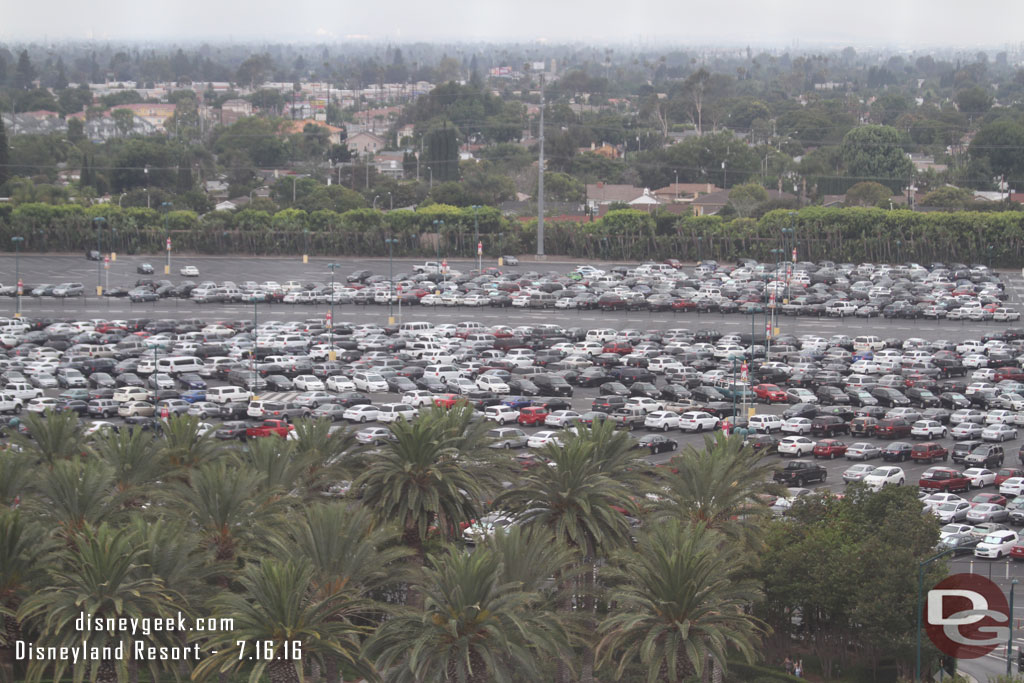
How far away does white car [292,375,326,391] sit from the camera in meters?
46.0

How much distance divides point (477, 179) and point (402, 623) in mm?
91457

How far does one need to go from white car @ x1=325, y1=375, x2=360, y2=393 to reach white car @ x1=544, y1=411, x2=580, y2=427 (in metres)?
8.12

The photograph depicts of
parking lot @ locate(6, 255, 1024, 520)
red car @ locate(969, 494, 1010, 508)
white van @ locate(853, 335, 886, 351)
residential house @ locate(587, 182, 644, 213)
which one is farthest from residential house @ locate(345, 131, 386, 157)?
red car @ locate(969, 494, 1010, 508)

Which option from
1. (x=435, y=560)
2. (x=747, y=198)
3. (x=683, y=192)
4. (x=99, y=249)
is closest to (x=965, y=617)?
(x=435, y=560)

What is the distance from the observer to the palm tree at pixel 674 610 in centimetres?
1933

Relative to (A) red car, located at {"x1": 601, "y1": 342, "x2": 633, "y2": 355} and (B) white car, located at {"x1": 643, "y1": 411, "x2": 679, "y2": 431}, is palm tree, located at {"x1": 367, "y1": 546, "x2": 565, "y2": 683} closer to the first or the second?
(B) white car, located at {"x1": 643, "y1": 411, "x2": 679, "y2": 431}

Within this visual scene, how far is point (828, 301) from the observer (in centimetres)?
6312

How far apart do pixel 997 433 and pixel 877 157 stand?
269ft

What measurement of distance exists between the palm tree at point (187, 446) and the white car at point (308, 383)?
18953 millimetres

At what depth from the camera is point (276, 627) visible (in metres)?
18.7

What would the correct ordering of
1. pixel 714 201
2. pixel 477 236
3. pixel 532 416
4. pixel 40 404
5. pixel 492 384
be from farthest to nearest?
pixel 714 201 < pixel 477 236 < pixel 492 384 < pixel 40 404 < pixel 532 416

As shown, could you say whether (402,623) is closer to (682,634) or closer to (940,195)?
(682,634)

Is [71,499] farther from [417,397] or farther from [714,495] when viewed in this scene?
[417,397]

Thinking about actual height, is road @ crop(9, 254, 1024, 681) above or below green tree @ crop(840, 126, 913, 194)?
below
